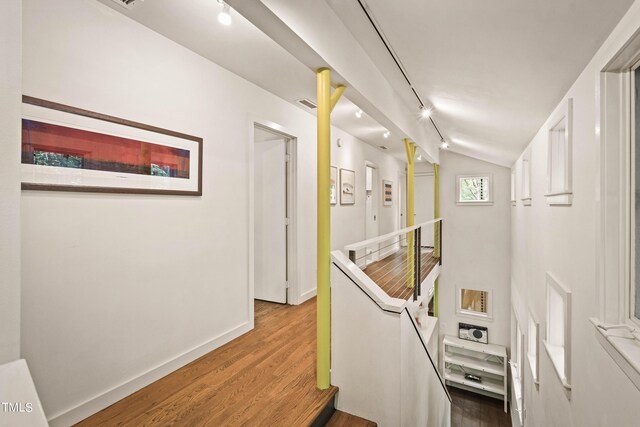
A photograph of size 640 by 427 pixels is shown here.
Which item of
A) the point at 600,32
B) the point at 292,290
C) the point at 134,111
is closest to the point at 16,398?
the point at 134,111

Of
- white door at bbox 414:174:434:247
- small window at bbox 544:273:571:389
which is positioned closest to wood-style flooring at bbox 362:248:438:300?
small window at bbox 544:273:571:389

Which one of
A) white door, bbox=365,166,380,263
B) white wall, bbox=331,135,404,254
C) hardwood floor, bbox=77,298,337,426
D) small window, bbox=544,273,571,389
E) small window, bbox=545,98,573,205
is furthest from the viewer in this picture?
white door, bbox=365,166,380,263

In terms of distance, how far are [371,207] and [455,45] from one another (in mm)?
4298

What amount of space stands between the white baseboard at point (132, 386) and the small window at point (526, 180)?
4.21 m

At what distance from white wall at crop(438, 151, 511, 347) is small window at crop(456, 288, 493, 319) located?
12 cm

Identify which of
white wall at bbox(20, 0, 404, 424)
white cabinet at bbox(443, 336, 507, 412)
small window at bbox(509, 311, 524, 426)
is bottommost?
white cabinet at bbox(443, 336, 507, 412)

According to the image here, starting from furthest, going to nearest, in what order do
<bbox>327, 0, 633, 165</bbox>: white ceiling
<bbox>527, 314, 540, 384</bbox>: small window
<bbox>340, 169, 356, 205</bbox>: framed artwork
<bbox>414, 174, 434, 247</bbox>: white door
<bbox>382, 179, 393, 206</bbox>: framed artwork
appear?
<bbox>414, 174, 434, 247</bbox>: white door < <bbox>382, 179, 393, 206</bbox>: framed artwork < <bbox>340, 169, 356, 205</bbox>: framed artwork < <bbox>527, 314, 540, 384</bbox>: small window < <bbox>327, 0, 633, 165</bbox>: white ceiling

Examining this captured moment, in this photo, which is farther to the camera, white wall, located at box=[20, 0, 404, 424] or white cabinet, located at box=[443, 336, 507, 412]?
white cabinet, located at box=[443, 336, 507, 412]

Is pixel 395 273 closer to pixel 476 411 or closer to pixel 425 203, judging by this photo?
pixel 476 411

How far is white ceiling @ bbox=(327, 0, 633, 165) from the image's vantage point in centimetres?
157

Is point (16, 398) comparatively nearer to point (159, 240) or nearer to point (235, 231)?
point (159, 240)

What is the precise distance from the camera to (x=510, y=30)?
1.80 m

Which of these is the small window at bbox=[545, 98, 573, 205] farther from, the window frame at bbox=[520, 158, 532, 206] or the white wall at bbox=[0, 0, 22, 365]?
the white wall at bbox=[0, 0, 22, 365]

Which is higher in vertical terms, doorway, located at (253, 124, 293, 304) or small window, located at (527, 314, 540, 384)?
doorway, located at (253, 124, 293, 304)
